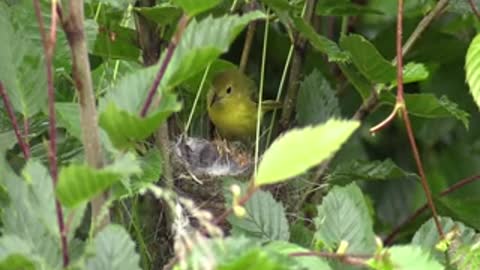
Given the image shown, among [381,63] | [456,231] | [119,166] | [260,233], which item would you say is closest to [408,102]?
[381,63]

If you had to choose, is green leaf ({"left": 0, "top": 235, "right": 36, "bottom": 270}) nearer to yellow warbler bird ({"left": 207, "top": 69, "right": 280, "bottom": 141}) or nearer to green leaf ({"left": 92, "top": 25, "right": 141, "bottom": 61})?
green leaf ({"left": 92, "top": 25, "right": 141, "bottom": 61})

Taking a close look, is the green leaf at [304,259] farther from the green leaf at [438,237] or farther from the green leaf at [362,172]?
the green leaf at [362,172]

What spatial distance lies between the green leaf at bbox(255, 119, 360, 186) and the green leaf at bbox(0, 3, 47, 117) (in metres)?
0.49

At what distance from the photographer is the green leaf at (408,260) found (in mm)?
1338

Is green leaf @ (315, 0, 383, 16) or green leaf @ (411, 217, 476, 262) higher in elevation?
green leaf @ (315, 0, 383, 16)

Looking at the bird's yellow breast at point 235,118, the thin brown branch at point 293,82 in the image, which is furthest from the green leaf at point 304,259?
the bird's yellow breast at point 235,118

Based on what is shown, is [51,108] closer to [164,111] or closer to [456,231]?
[164,111]

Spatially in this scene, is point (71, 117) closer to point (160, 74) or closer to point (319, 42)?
point (160, 74)

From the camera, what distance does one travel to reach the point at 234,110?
3.54m

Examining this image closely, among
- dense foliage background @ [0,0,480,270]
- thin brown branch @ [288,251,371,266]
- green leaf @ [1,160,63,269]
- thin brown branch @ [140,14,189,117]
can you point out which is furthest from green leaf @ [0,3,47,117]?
thin brown branch @ [288,251,371,266]

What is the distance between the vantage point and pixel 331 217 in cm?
161

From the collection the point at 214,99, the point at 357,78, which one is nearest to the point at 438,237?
the point at 357,78

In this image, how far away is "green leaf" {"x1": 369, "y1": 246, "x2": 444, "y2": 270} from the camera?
134cm

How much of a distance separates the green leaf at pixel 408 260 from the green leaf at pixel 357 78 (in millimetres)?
744
